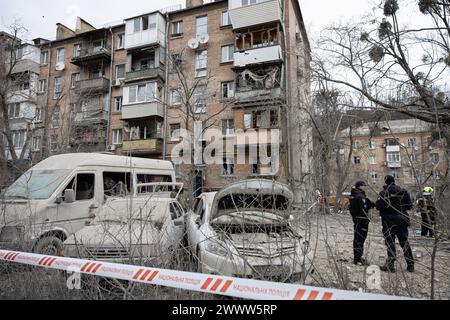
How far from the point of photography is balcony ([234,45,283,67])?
18.8m

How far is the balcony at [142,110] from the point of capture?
2208 cm

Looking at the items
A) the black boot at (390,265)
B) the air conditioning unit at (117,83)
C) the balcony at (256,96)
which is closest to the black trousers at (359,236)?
the black boot at (390,265)

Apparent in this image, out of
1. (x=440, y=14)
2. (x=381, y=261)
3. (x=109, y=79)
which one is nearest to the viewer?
(x=381, y=261)

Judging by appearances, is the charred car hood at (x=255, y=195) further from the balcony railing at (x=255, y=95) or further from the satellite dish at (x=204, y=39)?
the satellite dish at (x=204, y=39)

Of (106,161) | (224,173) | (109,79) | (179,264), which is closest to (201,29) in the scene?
(109,79)

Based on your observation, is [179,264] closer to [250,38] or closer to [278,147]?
[278,147]

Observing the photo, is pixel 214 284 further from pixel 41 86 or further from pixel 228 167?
pixel 41 86

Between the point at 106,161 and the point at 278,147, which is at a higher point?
the point at 278,147

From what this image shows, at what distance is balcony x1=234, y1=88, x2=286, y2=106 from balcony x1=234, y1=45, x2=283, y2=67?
2.05 m

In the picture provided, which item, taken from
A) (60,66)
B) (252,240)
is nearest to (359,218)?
(252,240)

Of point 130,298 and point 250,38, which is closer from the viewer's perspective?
point 130,298

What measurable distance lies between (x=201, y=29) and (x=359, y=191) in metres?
21.3

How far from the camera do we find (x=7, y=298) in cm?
312

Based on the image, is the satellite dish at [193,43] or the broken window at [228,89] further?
the satellite dish at [193,43]
